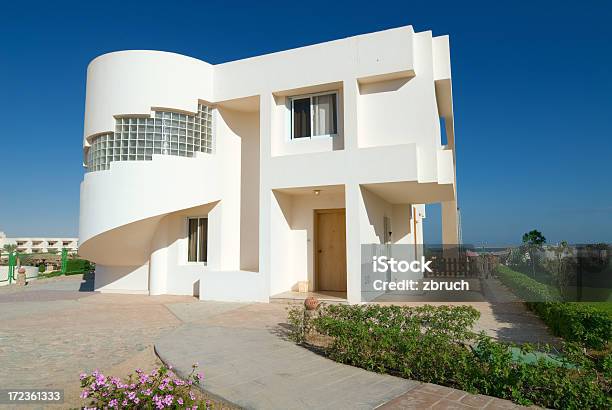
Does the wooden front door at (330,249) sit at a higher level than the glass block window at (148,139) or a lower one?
lower

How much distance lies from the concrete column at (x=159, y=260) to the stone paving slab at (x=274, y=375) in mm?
6485

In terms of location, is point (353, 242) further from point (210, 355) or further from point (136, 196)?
point (136, 196)

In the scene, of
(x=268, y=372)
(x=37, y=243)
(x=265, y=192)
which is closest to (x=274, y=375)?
(x=268, y=372)

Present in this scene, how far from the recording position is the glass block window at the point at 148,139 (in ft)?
40.1

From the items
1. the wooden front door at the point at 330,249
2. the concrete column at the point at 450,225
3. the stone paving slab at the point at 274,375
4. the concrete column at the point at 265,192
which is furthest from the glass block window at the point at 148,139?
the concrete column at the point at 450,225

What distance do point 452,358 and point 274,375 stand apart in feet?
7.05

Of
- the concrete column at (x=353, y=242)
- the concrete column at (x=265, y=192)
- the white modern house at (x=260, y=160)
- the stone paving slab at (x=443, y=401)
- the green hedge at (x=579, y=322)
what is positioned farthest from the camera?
the concrete column at (x=265, y=192)

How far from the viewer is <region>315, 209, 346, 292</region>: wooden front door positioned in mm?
12633

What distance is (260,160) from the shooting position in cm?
1202

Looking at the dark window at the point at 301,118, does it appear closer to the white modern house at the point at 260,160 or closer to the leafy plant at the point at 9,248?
the white modern house at the point at 260,160

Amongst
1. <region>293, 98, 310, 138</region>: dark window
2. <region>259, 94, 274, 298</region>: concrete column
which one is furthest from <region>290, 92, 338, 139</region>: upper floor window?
<region>259, 94, 274, 298</region>: concrete column

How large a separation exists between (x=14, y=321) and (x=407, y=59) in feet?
38.1

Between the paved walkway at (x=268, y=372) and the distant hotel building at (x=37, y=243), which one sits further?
the distant hotel building at (x=37, y=243)

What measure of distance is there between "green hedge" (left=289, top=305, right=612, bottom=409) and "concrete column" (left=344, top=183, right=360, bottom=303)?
4012 mm
